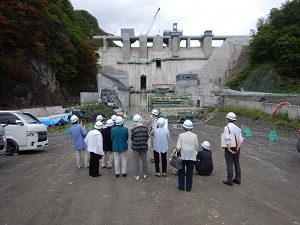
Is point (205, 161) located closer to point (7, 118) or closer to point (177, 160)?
point (177, 160)

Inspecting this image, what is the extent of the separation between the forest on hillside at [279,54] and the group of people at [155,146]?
107 ft

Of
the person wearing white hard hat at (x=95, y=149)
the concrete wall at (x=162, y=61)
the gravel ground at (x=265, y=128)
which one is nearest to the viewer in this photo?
the person wearing white hard hat at (x=95, y=149)

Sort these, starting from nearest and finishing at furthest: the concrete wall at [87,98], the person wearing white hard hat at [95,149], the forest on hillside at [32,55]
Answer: the person wearing white hard hat at [95,149], the forest on hillside at [32,55], the concrete wall at [87,98]

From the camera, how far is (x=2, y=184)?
7.00m

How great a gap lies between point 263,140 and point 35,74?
84.8 feet

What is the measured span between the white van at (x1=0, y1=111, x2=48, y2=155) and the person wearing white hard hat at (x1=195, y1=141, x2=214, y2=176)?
7033 mm

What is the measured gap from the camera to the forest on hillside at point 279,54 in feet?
122

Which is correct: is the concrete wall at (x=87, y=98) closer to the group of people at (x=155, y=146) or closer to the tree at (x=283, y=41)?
the tree at (x=283, y=41)

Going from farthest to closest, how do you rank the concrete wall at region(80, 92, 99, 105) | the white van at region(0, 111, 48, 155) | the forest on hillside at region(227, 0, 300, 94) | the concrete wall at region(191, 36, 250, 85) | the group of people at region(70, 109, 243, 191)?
the concrete wall at region(191, 36, 250, 85)
the forest on hillside at region(227, 0, 300, 94)
the concrete wall at region(80, 92, 99, 105)
the white van at region(0, 111, 48, 155)
the group of people at region(70, 109, 243, 191)

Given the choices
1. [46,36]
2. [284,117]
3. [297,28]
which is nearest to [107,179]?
[284,117]

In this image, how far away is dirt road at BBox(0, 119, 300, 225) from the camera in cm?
486

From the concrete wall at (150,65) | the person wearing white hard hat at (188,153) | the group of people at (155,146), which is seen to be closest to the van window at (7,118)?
the group of people at (155,146)

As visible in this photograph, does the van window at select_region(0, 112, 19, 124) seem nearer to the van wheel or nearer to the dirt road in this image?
the van wheel

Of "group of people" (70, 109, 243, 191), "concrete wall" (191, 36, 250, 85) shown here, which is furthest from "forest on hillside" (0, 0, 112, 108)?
"concrete wall" (191, 36, 250, 85)
